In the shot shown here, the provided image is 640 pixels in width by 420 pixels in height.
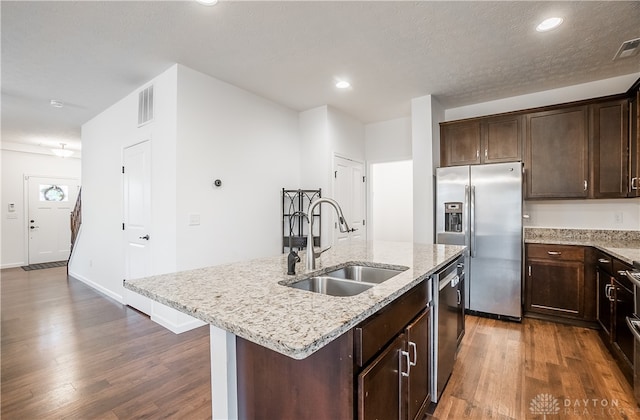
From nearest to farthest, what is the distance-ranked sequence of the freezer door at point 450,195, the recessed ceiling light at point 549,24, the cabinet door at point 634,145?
the recessed ceiling light at point 549,24
the cabinet door at point 634,145
the freezer door at point 450,195

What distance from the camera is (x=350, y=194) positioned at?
4676 mm

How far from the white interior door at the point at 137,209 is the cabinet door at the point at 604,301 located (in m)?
4.42

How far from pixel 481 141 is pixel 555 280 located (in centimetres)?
176

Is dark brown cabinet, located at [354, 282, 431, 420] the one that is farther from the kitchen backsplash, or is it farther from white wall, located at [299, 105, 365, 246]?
the kitchen backsplash

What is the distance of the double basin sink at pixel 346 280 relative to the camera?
158 centimetres

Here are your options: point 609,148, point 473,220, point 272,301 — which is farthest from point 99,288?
point 609,148

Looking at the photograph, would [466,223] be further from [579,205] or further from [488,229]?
[579,205]

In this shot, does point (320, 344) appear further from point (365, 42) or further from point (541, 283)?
point (541, 283)

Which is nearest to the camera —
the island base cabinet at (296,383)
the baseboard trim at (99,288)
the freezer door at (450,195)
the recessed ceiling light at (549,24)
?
the island base cabinet at (296,383)

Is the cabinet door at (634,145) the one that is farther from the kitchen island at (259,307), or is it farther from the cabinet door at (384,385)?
the cabinet door at (384,385)

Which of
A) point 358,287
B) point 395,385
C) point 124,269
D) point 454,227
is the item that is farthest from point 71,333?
point 454,227

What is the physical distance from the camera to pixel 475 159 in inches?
147

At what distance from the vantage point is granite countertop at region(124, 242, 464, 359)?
811mm

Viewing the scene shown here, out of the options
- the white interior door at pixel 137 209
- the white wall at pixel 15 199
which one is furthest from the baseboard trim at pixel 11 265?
the white interior door at pixel 137 209
